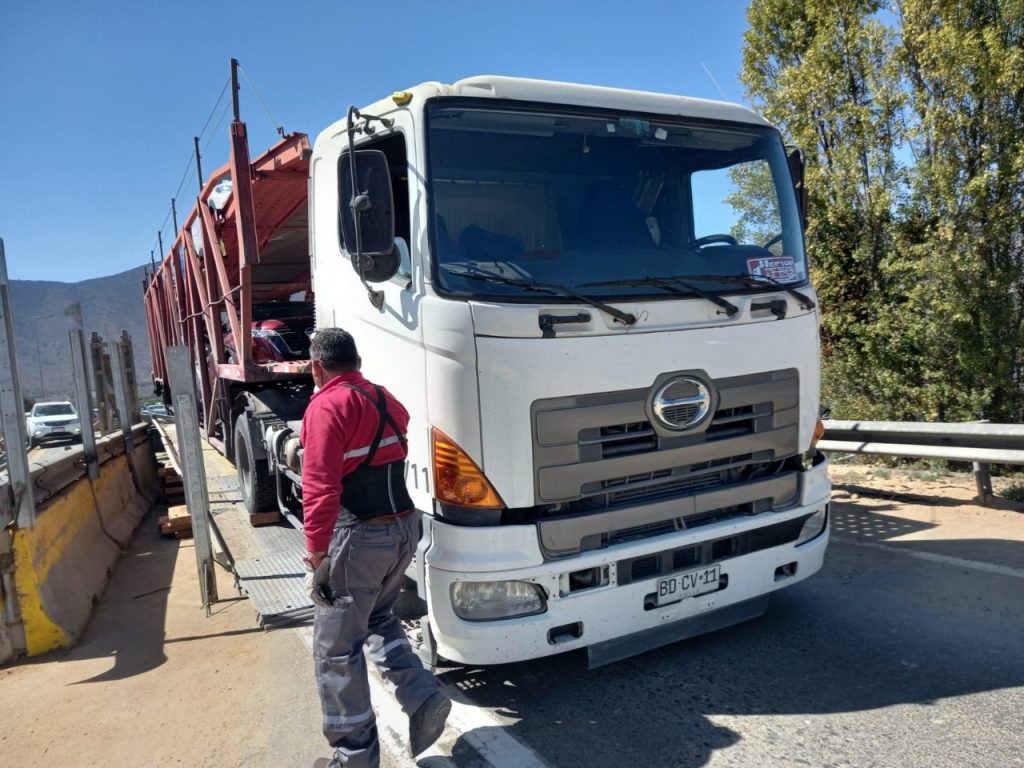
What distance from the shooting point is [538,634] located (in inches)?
120

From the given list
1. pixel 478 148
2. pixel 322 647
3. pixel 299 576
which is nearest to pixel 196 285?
pixel 299 576

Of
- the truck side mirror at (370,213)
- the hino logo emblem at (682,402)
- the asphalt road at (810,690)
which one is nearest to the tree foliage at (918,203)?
the asphalt road at (810,690)

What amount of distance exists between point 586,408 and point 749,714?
4.81 feet

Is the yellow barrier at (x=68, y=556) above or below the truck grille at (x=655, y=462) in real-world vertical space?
below

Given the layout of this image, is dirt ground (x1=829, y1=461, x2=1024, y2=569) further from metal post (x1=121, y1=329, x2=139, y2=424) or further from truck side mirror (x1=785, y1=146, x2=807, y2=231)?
metal post (x1=121, y1=329, x2=139, y2=424)

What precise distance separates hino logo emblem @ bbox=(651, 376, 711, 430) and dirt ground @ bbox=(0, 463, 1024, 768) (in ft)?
6.68

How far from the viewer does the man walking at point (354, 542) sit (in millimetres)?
2689

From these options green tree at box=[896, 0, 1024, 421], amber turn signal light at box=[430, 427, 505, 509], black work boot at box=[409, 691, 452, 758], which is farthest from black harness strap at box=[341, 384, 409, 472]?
green tree at box=[896, 0, 1024, 421]

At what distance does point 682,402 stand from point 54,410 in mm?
21576

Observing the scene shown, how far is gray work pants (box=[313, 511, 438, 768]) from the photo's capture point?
271 cm

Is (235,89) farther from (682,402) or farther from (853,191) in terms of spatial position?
(853,191)

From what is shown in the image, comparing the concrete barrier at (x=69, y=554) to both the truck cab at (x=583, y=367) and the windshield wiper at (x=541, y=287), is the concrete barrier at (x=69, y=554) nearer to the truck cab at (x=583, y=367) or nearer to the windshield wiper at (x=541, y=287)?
the truck cab at (x=583, y=367)

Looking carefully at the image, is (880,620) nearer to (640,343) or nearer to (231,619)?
(640,343)

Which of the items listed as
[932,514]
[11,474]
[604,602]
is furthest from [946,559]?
[11,474]
